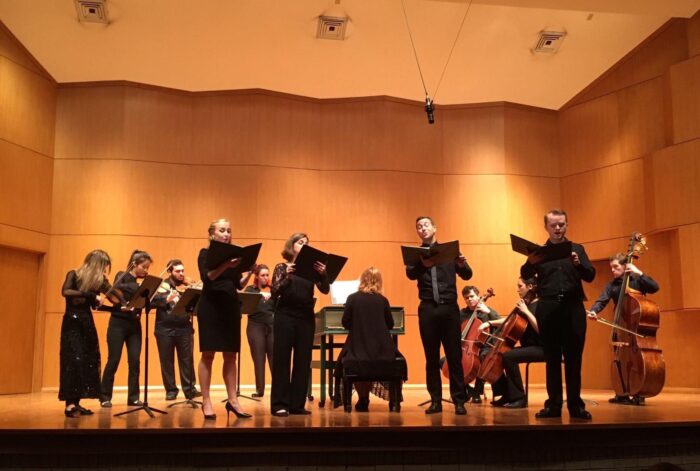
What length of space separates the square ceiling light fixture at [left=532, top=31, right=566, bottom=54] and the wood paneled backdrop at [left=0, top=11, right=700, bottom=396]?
1317 millimetres

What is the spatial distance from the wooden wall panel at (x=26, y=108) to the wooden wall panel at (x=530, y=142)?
645 cm

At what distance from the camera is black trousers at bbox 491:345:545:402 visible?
5.96 meters

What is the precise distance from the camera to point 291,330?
205 inches

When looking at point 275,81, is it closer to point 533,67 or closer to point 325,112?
point 325,112

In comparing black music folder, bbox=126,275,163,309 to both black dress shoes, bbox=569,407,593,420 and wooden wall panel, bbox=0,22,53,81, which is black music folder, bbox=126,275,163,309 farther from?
wooden wall panel, bbox=0,22,53,81

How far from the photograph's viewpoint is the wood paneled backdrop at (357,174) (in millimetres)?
8617

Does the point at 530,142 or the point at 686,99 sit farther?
the point at 530,142

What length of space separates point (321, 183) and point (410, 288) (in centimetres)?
197

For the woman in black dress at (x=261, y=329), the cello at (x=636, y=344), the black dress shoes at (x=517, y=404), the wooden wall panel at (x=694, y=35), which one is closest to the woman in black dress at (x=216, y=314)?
the black dress shoes at (x=517, y=404)

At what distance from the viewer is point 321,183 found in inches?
393

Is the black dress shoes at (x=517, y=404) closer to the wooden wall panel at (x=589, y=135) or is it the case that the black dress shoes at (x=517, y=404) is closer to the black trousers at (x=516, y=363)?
the black trousers at (x=516, y=363)

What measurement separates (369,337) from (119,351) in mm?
2492

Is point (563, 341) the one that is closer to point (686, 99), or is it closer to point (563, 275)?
point (563, 275)

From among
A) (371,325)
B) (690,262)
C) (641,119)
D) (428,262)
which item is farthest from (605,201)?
(428,262)
